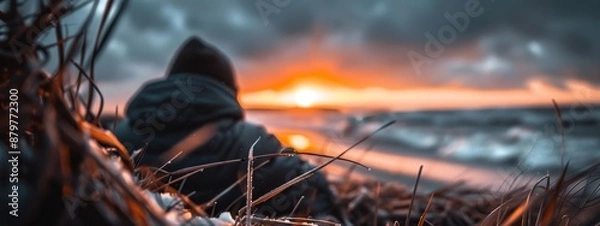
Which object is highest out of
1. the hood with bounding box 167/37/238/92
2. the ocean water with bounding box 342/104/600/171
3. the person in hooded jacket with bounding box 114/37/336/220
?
the hood with bounding box 167/37/238/92

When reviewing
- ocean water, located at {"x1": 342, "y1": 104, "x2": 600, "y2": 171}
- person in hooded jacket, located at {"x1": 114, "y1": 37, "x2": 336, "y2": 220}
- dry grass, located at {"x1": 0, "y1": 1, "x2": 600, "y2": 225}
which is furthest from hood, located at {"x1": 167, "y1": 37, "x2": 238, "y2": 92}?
dry grass, located at {"x1": 0, "y1": 1, "x2": 600, "y2": 225}

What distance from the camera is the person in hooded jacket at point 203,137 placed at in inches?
110

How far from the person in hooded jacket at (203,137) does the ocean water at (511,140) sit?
2.29 feet

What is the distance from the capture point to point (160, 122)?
319cm

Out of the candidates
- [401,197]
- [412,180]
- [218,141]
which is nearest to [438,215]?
[401,197]

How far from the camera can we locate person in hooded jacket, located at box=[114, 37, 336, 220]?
2.79 m

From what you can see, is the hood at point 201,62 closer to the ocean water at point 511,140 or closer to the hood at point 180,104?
the hood at point 180,104

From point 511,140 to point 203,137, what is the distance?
41.5 ft

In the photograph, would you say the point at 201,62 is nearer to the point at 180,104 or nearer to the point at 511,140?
the point at 180,104

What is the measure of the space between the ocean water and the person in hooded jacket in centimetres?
70

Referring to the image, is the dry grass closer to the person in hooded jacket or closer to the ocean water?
the ocean water

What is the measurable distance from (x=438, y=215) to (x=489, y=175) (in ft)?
17.0

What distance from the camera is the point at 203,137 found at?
321cm

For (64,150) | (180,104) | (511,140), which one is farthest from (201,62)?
(511,140)
